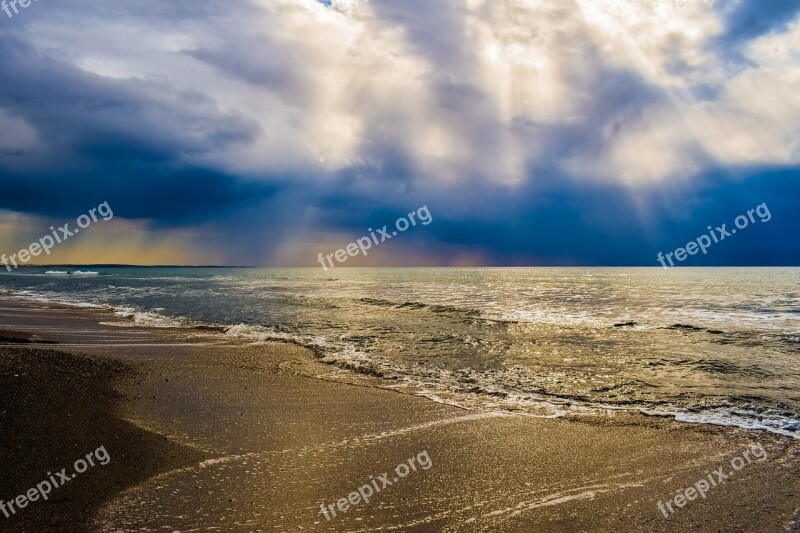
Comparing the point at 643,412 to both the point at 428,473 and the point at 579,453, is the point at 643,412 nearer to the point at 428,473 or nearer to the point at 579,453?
→ the point at 579,453

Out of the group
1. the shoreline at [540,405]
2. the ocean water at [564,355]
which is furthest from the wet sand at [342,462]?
the ocean water at [564,355]

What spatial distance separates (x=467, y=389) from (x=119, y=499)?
954 centimetres

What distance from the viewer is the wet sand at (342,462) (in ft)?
19.5
